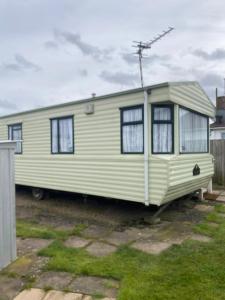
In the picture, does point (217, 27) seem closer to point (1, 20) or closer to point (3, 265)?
point (1, 20)

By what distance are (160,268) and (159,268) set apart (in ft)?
0.04

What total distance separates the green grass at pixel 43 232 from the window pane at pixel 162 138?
2210mm

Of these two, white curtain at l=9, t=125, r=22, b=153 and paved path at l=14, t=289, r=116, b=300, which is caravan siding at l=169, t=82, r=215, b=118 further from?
white curtain at l=9, t=125, r=22, b=153

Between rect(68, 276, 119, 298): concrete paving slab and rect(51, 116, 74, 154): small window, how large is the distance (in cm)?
457

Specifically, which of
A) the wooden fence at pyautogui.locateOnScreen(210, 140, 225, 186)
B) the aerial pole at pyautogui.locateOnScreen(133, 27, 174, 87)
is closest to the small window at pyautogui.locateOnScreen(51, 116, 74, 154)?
the aerial pole at pyautogui.locateOnScreen(133, 27, 174, 87)

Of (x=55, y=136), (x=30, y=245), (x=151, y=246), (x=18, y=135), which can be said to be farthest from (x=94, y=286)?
(x=18, y=135)

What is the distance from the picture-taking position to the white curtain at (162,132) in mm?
6094

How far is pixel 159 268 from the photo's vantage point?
3934mm

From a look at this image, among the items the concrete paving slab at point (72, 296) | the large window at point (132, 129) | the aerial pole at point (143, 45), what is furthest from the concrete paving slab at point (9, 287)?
the aerial pole at point (143, 45)

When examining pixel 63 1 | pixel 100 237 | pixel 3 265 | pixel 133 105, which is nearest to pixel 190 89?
pixel 133 105

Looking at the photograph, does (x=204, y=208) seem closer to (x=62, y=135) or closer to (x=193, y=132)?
(x=193, y=132)

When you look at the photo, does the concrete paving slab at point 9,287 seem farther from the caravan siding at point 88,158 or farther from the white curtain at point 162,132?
the white curtain at point 162,132

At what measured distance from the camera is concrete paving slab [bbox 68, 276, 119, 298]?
3329 millimetres

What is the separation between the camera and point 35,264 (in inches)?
163
